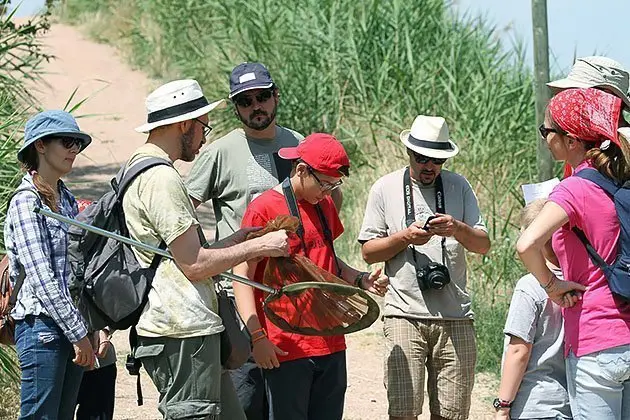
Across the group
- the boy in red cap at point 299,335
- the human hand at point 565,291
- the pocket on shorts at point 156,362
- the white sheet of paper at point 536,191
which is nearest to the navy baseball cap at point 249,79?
the boy in red cap at point 299,335

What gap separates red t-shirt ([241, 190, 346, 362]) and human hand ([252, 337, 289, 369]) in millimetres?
66

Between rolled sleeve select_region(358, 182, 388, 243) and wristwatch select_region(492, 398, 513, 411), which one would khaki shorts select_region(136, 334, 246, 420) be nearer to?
wristwatch select_region(492, 398, 513, 411)

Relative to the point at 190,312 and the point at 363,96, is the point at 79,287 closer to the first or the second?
the point at 190,312

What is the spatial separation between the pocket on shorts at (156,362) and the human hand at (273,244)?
1.59 feet

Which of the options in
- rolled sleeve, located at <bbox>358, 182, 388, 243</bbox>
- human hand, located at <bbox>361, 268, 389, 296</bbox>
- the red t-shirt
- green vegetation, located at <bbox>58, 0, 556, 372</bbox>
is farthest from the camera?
green vegetation, located at <bbox>58, 0, 556, 372</bbox>

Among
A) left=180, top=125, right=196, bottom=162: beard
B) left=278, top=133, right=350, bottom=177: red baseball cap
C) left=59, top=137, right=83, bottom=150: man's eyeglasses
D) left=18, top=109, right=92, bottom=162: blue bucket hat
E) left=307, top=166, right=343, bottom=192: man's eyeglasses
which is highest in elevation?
left=18, top=109, right=92, bottom=162: blue bucket hat

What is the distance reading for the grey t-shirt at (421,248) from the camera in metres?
4.72

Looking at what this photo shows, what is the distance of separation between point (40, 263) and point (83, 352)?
0.36 metres

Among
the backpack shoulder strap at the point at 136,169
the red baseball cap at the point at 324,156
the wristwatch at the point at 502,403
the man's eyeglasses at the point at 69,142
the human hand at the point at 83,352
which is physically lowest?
the wristwatch at the point at 502,403

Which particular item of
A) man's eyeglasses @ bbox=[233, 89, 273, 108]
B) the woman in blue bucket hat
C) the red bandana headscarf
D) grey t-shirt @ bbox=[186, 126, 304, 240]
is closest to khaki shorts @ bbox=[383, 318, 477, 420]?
grey t-shirt @ bbox=[186, 126, 304, 240]

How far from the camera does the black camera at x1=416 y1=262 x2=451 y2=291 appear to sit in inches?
182

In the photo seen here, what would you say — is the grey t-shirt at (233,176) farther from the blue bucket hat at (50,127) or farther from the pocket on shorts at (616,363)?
the pocket on shorts at (616,363)

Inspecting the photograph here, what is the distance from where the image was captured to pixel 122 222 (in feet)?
12.6

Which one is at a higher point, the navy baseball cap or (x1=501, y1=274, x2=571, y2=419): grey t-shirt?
the navy baseball cap
